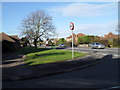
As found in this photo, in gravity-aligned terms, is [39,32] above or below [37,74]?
above

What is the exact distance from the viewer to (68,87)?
18.2ft

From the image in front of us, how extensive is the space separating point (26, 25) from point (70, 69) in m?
Answer: 38.4

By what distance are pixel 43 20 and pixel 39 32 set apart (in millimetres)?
4334

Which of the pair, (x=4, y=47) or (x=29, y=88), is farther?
(x=4, y=47)

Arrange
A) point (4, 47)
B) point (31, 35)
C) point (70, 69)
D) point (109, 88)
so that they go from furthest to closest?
1. point (31, 35)
2. point (4, 47)
3. point (70, 69)
4. point (109, 88)

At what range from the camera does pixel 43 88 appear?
218 inches

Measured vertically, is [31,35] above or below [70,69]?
above

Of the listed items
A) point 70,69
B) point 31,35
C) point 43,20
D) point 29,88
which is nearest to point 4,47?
point 31,35

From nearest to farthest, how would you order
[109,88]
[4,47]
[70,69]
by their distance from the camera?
[109,88] → [70,69] → [4,47]

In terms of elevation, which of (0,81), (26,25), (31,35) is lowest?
(0,81)

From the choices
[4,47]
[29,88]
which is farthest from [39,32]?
[29,88]

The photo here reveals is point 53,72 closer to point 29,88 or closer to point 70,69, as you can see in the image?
point 70,69

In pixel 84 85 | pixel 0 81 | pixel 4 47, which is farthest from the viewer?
pixel 4 47

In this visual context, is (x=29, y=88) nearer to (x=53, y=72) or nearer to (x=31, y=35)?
(x=53, y=72)
